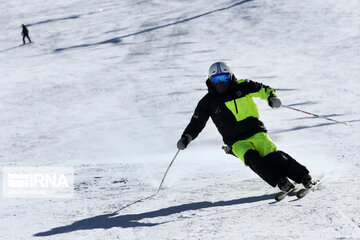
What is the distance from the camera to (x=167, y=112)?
11398mm

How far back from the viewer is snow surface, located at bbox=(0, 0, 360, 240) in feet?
14.7

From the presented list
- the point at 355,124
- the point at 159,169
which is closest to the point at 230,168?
the point at 159,169

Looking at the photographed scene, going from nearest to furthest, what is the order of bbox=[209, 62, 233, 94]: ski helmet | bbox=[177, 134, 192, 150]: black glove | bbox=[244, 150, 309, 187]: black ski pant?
bbox=[244, 150, 309, 187]: black ski pant, bbox=[209, 62, 233, 94]: ski helmet, bbox=[177, 134, 192, 150]: black glove

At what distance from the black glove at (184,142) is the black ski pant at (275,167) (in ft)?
2.56

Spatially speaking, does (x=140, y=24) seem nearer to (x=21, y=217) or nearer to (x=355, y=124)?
(x=355, y=124)

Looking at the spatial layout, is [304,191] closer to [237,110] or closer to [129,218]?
[237,110]

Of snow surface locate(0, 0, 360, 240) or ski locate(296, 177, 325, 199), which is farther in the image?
ski locate(296, 177, 325, 199)

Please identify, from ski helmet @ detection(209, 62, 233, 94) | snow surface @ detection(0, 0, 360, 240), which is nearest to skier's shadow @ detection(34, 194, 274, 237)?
snow surface @ detection(0, 0, 360, 240)

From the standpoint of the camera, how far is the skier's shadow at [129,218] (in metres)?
4.46

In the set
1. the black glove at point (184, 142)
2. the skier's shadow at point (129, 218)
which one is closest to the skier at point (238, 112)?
the black glove at point (184, 142)

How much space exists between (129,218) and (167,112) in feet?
22.2

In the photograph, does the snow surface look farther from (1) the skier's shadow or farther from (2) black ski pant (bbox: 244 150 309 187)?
(2) black ski pant (bbox: 244 150 309 187)

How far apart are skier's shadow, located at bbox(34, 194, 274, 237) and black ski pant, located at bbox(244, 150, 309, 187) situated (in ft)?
0.90

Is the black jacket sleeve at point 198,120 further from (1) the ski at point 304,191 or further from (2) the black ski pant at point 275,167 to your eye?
(1) the ski at point 304,191
